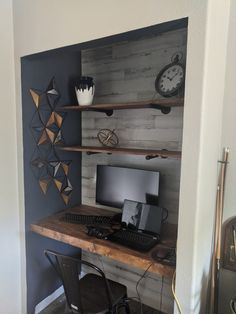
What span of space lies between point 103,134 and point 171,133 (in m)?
0.61

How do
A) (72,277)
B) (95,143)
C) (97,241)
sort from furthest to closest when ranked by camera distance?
(95,143) < (97,241) < (72,277)

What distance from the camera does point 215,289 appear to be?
5.08 ft

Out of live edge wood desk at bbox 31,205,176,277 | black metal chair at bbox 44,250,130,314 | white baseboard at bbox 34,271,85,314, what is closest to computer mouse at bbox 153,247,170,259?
live edge wood desk at bbox 31,205,176,277

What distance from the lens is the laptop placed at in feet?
5.59

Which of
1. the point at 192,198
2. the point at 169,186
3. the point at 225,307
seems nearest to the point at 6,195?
the point at 169,186

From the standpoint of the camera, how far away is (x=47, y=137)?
2.13 meters

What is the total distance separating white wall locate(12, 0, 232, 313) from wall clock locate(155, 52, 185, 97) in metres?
0.30

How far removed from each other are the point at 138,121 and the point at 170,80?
466 millimetres

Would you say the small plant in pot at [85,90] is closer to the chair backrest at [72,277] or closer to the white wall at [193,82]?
the white wall at [193,82]

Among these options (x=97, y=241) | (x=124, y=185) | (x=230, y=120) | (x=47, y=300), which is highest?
(x=230, y=120)

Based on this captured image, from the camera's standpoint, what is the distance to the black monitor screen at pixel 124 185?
194 centimetres

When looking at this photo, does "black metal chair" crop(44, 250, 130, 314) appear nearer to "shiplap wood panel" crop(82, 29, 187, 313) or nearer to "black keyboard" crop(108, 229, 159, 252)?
"black keyboard" crop(108, 229, 159, 252)

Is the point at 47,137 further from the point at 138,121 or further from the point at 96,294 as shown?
the point at 96,294

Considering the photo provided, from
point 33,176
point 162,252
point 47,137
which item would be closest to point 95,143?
point 47,137
